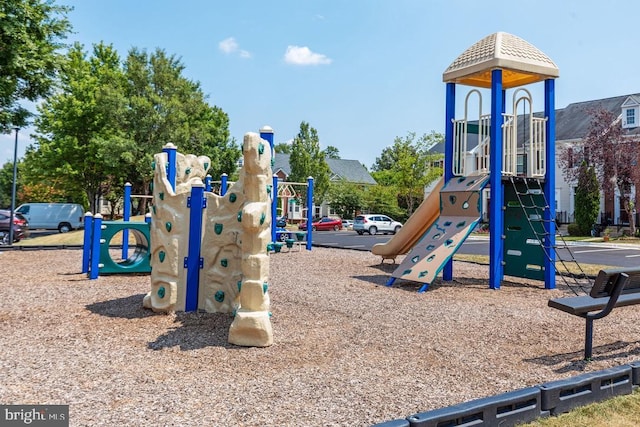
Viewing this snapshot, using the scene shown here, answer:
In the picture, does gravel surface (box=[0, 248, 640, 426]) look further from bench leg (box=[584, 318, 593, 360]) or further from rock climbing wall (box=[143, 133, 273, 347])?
rock climbing wall (box=[143, 133, 273, 347])

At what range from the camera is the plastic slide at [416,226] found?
1110 cm

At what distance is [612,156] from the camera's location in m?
28.0

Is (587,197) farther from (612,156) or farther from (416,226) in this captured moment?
(416,226)

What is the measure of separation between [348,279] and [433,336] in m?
4.85

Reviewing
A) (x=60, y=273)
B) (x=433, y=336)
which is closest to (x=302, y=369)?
(x=433, y=336)

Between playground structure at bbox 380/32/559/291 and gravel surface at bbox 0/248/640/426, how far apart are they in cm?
126

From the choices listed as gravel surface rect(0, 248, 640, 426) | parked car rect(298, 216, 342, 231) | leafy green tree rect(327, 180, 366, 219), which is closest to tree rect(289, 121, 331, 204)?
leafy green tree rect(327, 180, 366, 219)

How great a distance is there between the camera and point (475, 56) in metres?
10.1

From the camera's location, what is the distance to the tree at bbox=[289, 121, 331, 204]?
45406 millimetres

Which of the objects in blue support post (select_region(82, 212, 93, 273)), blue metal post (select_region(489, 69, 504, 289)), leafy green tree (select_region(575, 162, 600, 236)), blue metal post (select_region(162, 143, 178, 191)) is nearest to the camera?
blue metal post (select_region(162, 143, 178, 191))

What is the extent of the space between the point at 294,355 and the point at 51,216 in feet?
102

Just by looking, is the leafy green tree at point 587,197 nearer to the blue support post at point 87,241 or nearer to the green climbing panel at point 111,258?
the green climbing panel at point 111,258

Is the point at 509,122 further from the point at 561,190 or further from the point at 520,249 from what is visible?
the point at 561,190

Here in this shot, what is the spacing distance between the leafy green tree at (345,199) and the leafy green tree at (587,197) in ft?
73.1
